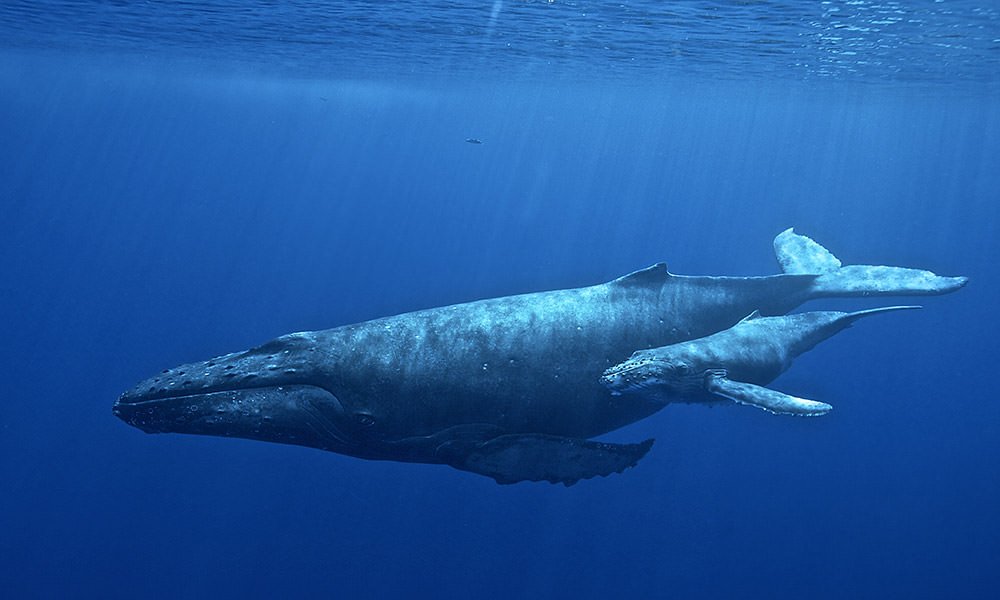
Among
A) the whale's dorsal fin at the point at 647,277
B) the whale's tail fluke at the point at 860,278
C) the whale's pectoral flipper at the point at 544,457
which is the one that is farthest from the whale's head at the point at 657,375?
the whale's tail fluke at the point at 860,278

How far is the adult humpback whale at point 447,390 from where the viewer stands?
304 inches

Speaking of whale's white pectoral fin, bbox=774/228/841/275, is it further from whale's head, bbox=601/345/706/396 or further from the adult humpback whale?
whale's head, bbox=601/345/706/396

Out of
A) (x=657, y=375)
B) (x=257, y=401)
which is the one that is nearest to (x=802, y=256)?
(x=657, y=375)

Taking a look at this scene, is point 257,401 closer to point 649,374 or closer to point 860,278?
point 649,374

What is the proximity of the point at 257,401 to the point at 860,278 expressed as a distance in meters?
9.89

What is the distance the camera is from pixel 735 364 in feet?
30.3

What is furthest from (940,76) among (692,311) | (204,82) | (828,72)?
(204,82)

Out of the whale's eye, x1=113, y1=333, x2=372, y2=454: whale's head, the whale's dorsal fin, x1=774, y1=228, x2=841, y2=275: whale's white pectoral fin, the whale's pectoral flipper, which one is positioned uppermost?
the whale's dorsal fin

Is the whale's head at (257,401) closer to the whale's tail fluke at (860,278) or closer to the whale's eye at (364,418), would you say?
the whale's eye at (364,418)

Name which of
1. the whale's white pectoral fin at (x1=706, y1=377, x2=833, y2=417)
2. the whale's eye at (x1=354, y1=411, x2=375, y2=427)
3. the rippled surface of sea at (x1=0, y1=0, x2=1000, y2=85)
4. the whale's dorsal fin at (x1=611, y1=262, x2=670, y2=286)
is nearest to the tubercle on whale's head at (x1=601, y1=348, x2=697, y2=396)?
the whale's white pectoral fin at (x1=706, y1=377, x2=833, y2=417)

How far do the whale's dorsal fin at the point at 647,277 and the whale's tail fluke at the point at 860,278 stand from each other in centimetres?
326

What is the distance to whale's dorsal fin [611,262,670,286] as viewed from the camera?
10.0 metres

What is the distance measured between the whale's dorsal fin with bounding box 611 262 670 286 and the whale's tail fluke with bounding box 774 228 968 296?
10.7ft

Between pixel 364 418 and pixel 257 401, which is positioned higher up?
pixel 257 401
